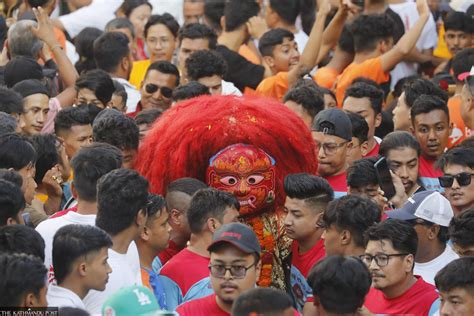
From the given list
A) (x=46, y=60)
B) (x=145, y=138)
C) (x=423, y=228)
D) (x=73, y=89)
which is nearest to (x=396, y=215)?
(x=423, y=228)

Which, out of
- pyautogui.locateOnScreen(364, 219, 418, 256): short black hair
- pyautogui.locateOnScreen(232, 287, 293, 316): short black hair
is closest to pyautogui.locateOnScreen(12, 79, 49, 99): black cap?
pyautogui.locateOnScreen(364, 219, 418, 256): short black hair

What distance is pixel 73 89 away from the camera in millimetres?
10281

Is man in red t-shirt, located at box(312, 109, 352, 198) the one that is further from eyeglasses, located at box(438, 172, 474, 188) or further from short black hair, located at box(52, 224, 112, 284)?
short black hair, located at box(52, 224, 112, 284)

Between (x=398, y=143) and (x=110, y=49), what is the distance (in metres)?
3.41

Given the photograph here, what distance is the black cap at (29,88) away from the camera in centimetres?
930

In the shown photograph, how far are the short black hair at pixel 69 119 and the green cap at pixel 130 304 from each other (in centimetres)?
374

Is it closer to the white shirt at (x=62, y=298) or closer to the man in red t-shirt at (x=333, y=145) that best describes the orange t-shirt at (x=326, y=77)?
the man in red t-shirt at (x=333, y=145)

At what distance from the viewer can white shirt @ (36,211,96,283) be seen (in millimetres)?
6469

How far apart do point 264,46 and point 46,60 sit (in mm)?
1960

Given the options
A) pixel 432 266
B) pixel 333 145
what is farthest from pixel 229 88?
pixel 432 266

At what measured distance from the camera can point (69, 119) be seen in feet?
28.8

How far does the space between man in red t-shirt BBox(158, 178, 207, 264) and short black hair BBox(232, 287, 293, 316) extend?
1.87 m

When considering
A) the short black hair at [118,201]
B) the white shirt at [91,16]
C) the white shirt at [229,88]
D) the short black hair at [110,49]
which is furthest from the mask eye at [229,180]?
the white shirt at [91,16]

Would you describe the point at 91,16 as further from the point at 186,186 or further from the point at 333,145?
the point at 186,186
